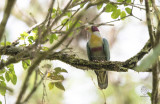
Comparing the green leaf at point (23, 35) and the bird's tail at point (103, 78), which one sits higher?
the green leaf at point (23, 35)

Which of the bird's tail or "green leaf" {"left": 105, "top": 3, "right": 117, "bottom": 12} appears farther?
the bird's tail

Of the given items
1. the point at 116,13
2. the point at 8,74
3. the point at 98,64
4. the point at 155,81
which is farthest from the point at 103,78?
the point at 155,81

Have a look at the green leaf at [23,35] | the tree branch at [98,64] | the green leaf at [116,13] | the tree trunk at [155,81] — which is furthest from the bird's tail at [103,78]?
the tree trunk at [155,81]

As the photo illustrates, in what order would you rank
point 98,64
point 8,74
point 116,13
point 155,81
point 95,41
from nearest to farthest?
point 155,81 < point 8,74 < point 116,13 < point 98,64 < point 95,41

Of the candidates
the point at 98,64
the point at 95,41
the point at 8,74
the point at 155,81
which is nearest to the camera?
the point at 155,81

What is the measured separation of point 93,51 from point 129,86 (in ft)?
18.9

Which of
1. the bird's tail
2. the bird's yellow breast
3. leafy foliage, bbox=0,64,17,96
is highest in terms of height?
the bird's yellow breast

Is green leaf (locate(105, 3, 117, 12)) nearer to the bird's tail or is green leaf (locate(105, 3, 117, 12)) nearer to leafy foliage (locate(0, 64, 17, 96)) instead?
leafy foliage (locate(0, 64, 17, 96))

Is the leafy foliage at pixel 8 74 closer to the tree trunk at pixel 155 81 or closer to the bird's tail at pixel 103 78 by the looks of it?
Result: the tree trunk at pixel 155 81

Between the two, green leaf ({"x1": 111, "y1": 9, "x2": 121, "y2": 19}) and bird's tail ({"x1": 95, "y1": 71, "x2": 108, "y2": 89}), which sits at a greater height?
green leaf ({"x1": 111, "y1": 9, "x2": 121, "y2": 19})

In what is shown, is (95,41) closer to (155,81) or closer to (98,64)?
(98,64)

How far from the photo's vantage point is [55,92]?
8570 millimetres

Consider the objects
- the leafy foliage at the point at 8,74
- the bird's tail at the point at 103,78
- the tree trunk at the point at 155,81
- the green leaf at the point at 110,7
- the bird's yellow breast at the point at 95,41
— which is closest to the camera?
the tree trunk at the point at 155,81

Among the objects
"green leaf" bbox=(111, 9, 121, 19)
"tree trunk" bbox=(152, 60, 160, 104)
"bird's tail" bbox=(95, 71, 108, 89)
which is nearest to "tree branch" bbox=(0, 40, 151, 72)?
"green leaf" bbox=(111, 9, 121, 19)
